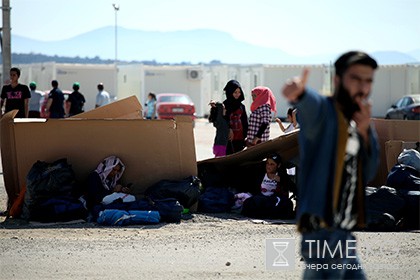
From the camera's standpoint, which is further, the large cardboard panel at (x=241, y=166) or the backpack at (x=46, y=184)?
the large cardboard panel at (x=241, y=166)

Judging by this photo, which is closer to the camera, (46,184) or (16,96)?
(46,184)

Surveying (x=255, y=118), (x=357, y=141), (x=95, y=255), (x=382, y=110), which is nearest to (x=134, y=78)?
(x=382, y=110)

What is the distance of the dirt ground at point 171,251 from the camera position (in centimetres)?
782

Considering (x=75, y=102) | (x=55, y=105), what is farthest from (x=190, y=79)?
(x=55, y=105)

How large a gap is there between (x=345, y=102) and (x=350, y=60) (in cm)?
21

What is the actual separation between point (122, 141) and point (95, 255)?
3.28 m

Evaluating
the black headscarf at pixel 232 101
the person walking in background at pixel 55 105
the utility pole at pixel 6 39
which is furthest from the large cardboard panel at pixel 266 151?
the person walking in background at pixel 55 105

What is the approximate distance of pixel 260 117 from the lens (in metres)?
12.3

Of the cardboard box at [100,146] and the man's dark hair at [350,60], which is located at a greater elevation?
the man's dark hair at [350,60]

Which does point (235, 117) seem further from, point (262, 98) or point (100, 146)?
point (100, 146)

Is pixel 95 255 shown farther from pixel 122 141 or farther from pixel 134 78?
pixel 134 78

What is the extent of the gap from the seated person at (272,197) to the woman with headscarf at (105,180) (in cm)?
159

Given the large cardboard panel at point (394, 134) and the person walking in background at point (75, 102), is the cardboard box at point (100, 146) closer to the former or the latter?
the large cardboard panel at point (394, 134)

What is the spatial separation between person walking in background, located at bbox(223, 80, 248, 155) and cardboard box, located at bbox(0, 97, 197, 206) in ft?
3.33
